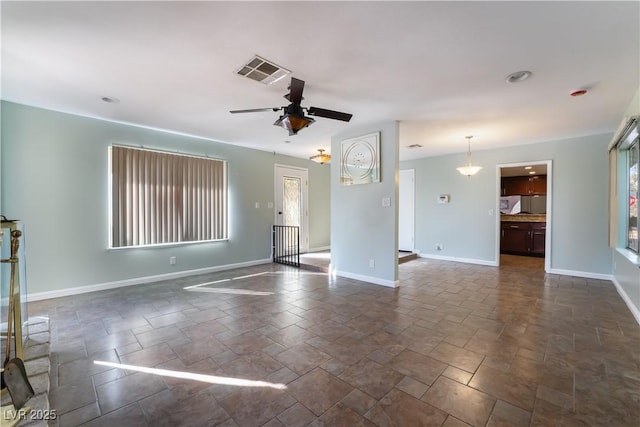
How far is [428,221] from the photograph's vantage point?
22.5 ft

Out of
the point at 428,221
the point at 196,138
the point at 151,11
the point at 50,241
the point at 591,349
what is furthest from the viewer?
the point at 428,221

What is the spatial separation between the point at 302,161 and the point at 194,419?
5988 millimetres

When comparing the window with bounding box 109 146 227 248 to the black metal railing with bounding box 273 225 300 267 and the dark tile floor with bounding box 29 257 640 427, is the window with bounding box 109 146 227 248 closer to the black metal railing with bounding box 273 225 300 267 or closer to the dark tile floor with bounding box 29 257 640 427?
the dark tile floor with bounding box 29 257 640 427

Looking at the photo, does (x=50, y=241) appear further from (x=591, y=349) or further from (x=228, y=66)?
(x=591, y=349)

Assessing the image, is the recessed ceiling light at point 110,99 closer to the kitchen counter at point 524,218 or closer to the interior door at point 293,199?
the interior door at point 293,199

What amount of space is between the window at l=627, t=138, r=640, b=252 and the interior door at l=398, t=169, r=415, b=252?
3795 millimetres

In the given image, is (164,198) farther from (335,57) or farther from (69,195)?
(335,57)

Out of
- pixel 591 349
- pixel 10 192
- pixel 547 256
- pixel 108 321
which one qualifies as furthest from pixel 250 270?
pixel 547 256

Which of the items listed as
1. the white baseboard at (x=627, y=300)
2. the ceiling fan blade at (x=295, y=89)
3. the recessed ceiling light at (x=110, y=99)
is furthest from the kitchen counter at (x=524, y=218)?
the recessed ceiling light at (x=110, y=99)

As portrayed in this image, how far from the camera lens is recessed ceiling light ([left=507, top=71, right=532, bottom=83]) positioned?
2.66 m

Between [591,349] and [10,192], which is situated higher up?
[10,192]

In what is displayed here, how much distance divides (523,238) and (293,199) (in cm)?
626

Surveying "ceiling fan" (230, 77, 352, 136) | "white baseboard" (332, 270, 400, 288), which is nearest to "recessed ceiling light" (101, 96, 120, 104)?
"ceiling fan" (230, 77, 352, 136)

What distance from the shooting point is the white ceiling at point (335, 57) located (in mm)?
1861
